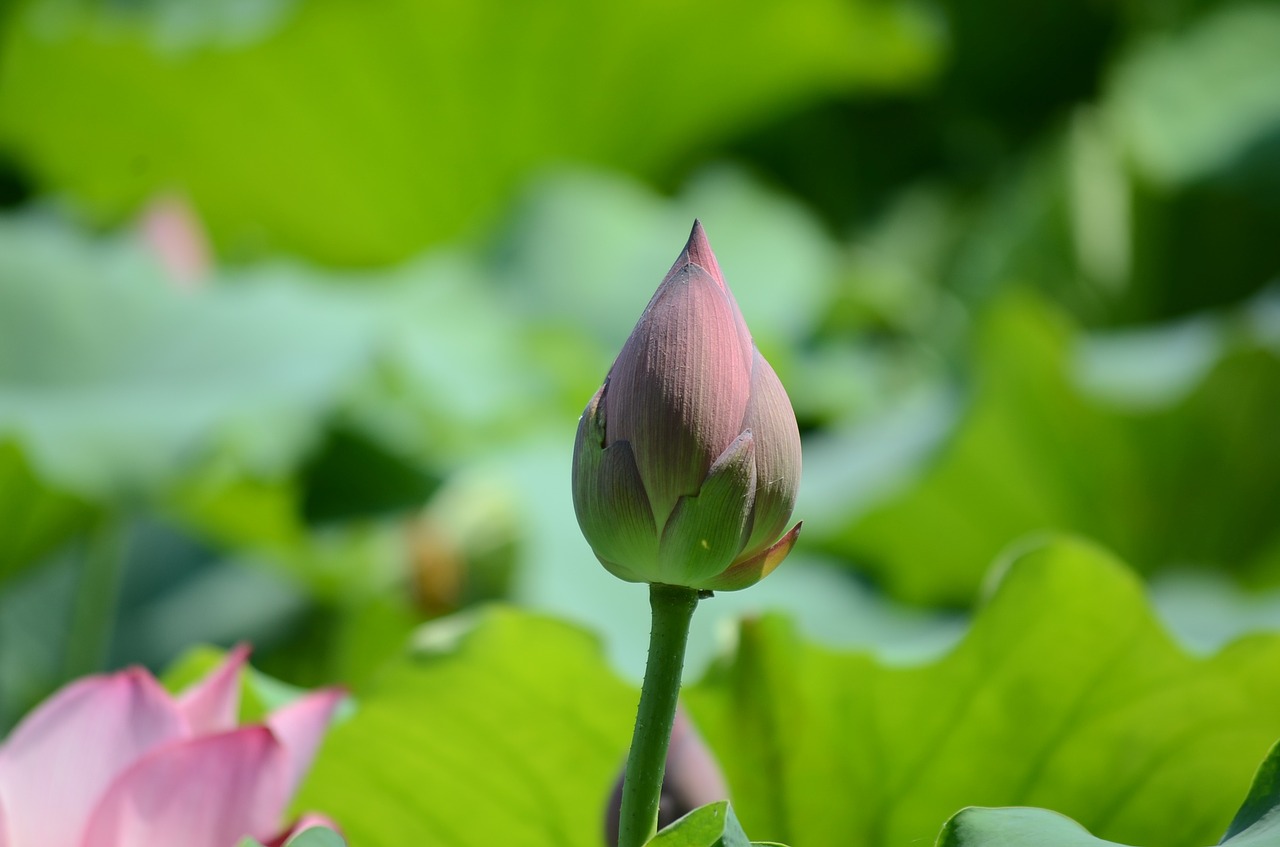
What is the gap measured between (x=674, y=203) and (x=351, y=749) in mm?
1831

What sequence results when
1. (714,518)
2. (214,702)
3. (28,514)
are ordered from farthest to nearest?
1. (28,514)
2. (214,702)
3. (714,518)

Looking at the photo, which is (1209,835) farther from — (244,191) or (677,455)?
(244,191)

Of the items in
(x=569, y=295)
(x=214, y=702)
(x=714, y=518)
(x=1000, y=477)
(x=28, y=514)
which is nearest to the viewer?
(x=714, y=518)

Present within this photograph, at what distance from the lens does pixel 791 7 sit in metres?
1.98

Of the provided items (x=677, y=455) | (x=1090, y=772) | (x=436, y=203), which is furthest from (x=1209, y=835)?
(x=436, y=203)

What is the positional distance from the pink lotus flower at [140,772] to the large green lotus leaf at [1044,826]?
0.16 m

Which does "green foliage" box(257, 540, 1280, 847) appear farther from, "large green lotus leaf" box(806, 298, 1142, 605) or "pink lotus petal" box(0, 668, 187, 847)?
"large green lotus leaf" box(806, 298, 1142, 605)

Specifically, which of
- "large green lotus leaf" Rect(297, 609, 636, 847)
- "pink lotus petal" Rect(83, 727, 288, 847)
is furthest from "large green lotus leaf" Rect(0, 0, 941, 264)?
"pink lotus petal" Rect(83, 727, 288, 847)

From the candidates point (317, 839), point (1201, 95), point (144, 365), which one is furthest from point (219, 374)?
point (1201, 95)

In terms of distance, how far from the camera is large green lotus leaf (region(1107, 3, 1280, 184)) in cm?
184

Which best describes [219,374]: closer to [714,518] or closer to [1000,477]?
[1000,477]

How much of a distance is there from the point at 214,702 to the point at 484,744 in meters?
0.11

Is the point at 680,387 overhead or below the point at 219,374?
below

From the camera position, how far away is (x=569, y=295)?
5.62 ft
